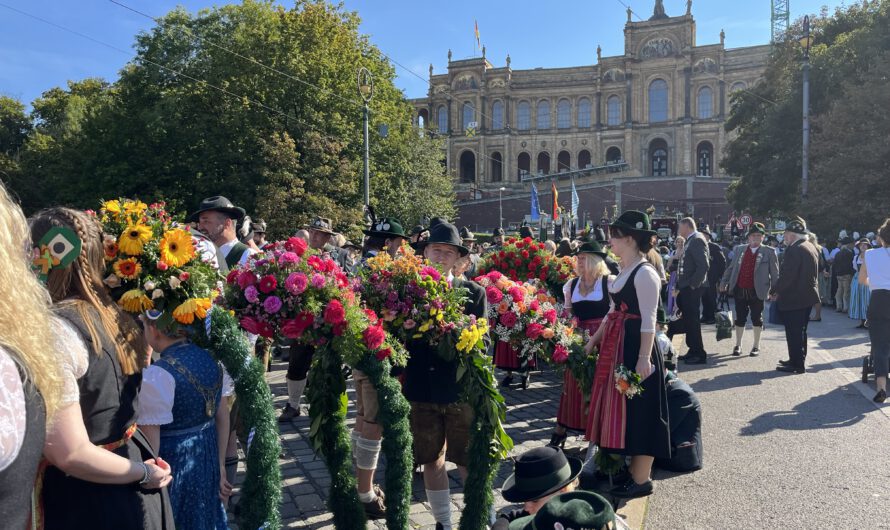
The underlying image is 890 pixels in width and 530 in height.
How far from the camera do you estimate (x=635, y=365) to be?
5.20 m

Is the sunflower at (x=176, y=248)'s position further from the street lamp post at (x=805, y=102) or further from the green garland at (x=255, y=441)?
the street lamp post at (x=805, y=102)

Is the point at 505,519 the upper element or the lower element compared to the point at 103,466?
lower

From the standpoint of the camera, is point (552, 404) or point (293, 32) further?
point (293, 32)

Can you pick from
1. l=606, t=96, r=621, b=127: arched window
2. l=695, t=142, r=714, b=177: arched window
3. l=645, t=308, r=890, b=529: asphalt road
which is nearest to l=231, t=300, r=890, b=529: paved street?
l=645, t=308, r=890, b=529: asphalt road

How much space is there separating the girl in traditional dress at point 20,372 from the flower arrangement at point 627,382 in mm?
4061

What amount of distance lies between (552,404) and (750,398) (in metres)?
2.47

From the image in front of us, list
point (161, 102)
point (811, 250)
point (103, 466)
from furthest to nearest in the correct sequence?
point (161, 102) < point (811, 250) < point (103, 466)

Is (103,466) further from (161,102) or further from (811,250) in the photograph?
(161,102)

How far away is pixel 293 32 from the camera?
97.7 ft

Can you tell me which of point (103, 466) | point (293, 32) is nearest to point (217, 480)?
point (103, 466)

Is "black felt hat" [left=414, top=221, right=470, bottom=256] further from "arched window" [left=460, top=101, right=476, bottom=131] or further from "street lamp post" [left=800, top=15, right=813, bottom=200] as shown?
"arched window" [left=460, top=101, right=476, bottom=131]

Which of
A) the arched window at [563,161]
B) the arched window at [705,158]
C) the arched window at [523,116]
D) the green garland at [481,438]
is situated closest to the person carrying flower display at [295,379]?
the green garland at [481,438]

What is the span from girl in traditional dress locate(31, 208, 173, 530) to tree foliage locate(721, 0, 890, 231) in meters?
29.0

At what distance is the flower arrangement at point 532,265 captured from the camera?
32.9 feet
